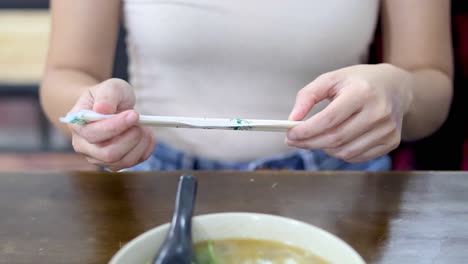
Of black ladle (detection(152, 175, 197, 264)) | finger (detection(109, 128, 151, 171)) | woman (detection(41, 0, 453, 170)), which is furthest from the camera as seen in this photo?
woman (detection(41, 0, 453, 170))

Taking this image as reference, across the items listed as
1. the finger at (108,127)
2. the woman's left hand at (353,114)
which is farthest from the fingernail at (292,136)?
the finger at (108,127)

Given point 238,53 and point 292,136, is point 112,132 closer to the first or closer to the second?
point 292,136

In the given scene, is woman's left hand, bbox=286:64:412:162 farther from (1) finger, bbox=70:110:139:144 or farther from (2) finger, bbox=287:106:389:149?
(1) finger, bbox=70:110:139:144

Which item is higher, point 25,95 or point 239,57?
point 239,57

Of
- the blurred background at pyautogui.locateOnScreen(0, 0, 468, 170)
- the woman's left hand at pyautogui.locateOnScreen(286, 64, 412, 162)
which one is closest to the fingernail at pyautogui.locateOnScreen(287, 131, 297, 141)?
the woman's left hand at pyautogui.locateOnScreen(286, 64, 412, 162)

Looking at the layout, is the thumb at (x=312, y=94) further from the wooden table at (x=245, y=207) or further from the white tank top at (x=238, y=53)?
the white tank top at (x=238, y=53)

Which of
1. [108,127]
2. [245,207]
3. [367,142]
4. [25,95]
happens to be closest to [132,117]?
[108,127]
